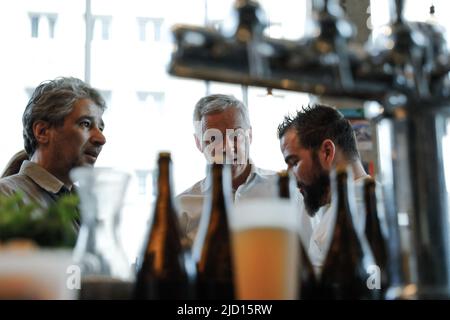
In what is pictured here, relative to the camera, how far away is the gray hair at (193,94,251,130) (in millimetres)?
3025

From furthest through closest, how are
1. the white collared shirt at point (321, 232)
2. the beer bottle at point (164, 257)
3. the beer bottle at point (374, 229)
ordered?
the white collared shirt at point (321, 232) → the beer bottle at point (374, 229) → the beer bottle at point (164, 257)

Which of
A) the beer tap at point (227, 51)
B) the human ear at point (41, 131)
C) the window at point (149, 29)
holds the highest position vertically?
the window at point (149, 29)

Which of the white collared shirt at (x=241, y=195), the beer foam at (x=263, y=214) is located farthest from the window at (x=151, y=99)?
the beer foam at (x=263, y=214)

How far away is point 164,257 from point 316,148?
2.01m

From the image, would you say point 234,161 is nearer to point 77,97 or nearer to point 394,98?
point 77,97

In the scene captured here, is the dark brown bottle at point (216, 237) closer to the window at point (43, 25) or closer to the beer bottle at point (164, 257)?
the beer bottle at point (164, 257)

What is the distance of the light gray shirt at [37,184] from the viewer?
2.55 m

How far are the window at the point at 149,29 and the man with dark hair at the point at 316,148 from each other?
2.42m

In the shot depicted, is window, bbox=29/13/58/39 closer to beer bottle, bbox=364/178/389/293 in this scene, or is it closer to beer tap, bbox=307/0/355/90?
beer bottle, bbox=364/178/389/293

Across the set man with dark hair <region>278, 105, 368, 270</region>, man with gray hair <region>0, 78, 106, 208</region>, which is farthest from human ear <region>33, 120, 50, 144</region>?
man with dark hair <region>278, 105, 368, 270</region>

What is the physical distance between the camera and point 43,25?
16.9 feet

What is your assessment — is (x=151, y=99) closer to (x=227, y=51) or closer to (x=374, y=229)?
(x=374, y=229)

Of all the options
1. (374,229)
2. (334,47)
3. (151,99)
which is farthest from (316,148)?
(151,99)
